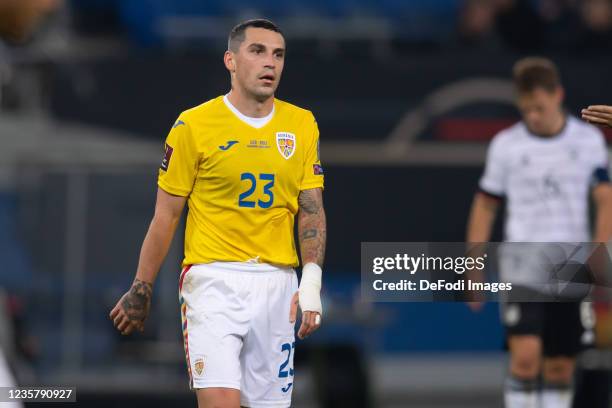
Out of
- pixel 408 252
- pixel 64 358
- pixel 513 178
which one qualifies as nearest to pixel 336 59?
pixel 64 358

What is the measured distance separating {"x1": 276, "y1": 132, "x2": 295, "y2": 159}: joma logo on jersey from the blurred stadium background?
3934 millimetres

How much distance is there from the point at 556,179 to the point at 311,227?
2.36 metres

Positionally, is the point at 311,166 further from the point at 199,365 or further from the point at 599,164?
the point at 599,164

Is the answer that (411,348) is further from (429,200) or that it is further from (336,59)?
(336,59)

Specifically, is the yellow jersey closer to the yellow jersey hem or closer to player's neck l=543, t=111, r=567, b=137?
the yellow jersey hem

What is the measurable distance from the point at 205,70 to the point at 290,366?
733cm

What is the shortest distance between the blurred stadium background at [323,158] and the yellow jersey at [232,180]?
3.96 meters

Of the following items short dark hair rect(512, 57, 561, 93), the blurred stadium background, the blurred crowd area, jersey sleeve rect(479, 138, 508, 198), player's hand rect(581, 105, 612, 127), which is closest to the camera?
player's hand rect(581, 105, 612, 127)

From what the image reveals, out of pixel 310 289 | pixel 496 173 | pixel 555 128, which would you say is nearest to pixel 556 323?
pixel 496 173

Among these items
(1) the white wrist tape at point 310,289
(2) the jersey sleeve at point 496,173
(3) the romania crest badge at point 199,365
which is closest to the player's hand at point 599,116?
(1) the white wrist tape at point 310,289

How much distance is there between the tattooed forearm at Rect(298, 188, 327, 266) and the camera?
5598 millimetres

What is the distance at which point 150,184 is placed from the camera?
1105 centimetres

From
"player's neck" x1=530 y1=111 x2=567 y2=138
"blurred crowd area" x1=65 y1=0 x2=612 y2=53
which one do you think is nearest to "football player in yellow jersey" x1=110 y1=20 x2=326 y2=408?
"player's neck" x1=530 y1=111 x2=567 y2=138

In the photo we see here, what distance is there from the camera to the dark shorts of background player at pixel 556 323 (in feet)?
24.3
